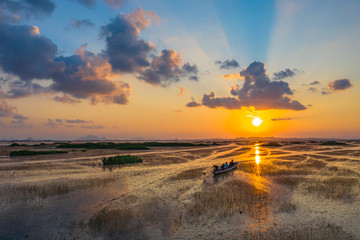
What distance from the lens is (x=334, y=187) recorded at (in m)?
20.8

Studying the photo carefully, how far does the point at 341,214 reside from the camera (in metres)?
13.9

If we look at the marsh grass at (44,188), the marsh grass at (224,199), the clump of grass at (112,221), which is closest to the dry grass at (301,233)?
the marsh grass at (224,199)

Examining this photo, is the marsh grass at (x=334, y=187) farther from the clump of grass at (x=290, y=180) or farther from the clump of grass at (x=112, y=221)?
the clump of grass at (x=112, y=221)

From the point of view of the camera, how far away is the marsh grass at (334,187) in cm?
1811

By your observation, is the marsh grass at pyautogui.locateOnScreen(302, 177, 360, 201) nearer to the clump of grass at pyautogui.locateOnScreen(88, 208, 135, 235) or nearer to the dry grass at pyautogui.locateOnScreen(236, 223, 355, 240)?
the dry grass at pyautogui.locateOnScreen(236, 223, 355, 240)

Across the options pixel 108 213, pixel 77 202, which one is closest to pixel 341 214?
pixel 108 213

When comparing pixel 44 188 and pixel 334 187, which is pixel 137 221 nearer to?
pixel 44 188

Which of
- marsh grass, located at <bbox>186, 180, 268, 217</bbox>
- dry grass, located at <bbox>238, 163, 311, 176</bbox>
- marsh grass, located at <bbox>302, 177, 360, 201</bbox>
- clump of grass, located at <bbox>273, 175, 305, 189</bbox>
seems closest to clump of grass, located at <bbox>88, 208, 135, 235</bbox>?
marsh grass, located at <bbox>186, 180, 268, 217</bbox>

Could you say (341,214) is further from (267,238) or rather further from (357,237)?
(267,238)

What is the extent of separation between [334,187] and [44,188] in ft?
93.4

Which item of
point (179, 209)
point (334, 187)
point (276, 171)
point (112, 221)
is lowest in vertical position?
point (276, 171)

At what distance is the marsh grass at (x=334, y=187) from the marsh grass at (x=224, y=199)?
5186mm

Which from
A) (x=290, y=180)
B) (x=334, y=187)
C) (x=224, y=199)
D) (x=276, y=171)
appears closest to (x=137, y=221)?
(x=224, y=199)

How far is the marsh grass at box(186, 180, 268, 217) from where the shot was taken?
1431cm
